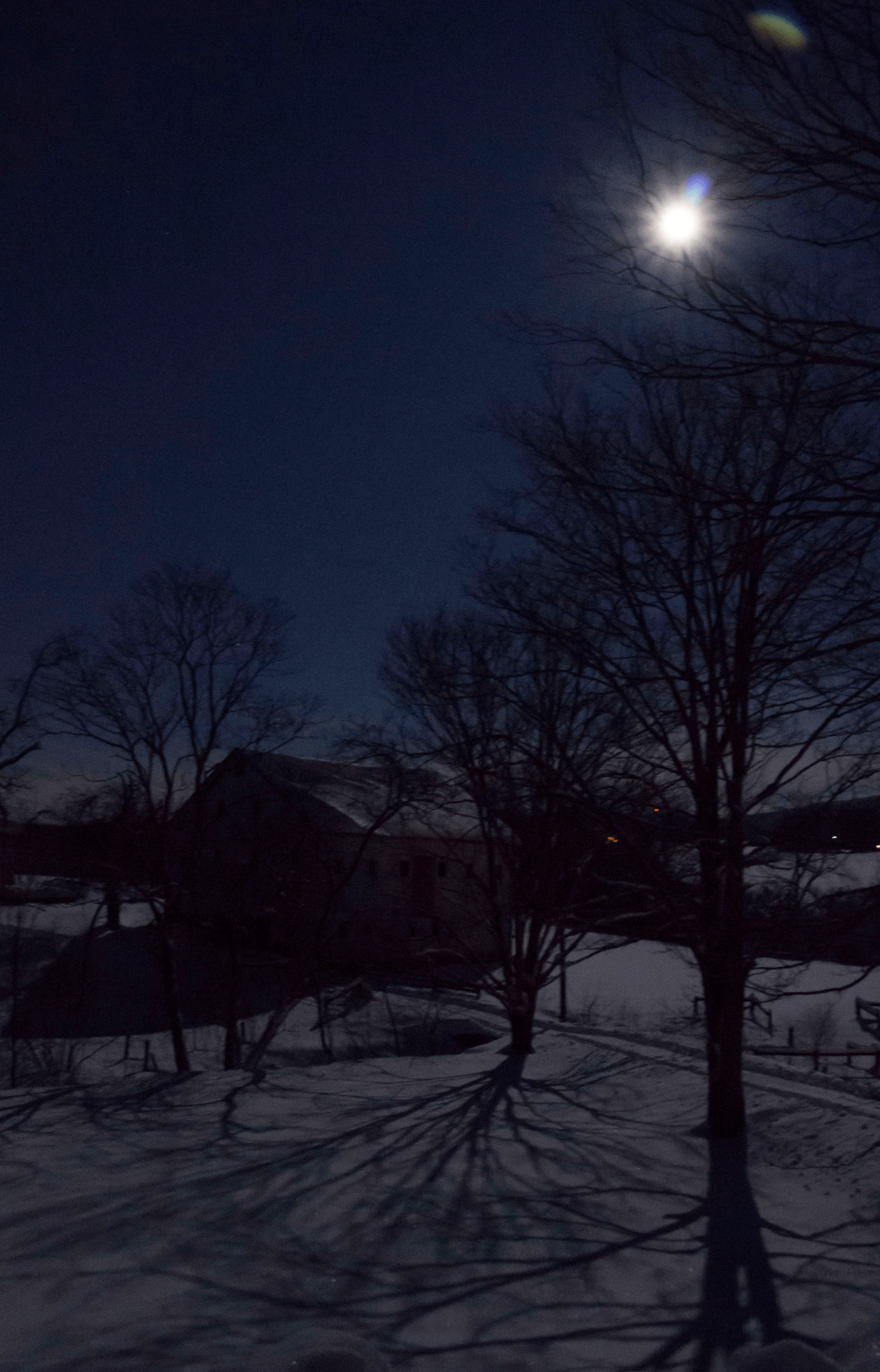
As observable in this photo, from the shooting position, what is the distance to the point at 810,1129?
934 cm

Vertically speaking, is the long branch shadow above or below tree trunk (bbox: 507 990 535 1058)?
below

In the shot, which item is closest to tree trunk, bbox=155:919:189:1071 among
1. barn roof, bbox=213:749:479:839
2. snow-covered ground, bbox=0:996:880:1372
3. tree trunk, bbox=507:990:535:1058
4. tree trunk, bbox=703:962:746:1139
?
barn roof, bbox=213:749:479:839

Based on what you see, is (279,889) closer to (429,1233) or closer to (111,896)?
(111,896)

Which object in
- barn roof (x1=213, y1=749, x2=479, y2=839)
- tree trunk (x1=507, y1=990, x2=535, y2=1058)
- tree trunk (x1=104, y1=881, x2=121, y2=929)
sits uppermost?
barn roof (x1=213, y1=749, x2=479, y2=839)

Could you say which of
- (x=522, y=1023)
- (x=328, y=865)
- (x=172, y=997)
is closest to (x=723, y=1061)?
(x=522, y=1023)

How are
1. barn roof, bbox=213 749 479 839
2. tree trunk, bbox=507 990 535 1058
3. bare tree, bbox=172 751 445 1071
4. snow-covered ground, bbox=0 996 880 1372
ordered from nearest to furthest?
snow-covered ground, bbox=0 996 880 1372, tree trunk, bbox=507 990 535 1058, bare tree, bbox=172 751 445 1071, barn roof, bbox=213 749 479 839

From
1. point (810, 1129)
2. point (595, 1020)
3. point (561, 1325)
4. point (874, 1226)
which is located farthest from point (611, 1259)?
point (595, 1020)

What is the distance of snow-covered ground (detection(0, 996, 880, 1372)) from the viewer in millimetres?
4980

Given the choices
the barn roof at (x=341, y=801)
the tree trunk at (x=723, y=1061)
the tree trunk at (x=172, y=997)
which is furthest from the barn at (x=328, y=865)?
the tree trunk at (x=723, y=1061)

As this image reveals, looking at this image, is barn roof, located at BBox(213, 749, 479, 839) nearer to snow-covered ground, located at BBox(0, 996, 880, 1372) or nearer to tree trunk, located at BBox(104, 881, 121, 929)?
tree trunk, located at BBox(104, 881, 121, 929)

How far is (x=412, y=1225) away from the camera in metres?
6.87

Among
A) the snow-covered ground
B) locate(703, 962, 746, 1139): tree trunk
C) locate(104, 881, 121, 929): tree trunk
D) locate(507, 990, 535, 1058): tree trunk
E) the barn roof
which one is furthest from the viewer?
the barn roof

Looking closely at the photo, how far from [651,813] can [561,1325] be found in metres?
5.32

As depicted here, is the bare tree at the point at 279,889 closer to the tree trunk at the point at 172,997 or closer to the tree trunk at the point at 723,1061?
the tree trunk at the point at 172,997
